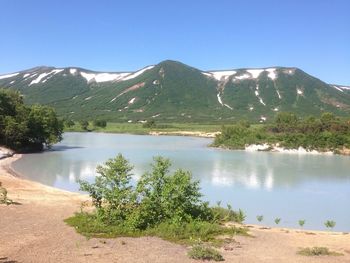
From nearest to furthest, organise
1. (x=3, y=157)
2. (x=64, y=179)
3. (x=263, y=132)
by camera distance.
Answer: (x=64, y=179) < (x=3, y=157) < (x=263, y=132)

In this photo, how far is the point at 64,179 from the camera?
40.3 m

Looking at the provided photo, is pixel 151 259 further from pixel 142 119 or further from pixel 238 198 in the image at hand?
pixel 142 119

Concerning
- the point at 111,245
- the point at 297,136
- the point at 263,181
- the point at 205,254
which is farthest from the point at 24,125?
the point at 205,254

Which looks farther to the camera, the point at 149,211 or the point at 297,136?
the point at 297,136

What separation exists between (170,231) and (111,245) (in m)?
2.61

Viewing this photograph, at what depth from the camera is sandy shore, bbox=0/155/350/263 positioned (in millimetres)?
14125

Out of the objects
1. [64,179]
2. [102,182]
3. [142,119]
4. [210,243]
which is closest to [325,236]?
[210,243]

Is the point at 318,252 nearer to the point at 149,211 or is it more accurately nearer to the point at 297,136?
the point at 149,211

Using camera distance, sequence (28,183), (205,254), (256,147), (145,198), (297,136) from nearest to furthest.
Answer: (205,254) < (145,198) < (28,183) < (297,136) < (256,147)

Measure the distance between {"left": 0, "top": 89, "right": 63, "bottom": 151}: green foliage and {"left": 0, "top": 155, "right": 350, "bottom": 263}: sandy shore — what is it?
139ft

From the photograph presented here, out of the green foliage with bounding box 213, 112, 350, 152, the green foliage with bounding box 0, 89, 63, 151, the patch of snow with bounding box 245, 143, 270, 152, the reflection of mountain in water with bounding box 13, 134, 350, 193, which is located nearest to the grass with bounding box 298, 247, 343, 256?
the reflection of mountain in water with bounding box 13, 134, 350, 193

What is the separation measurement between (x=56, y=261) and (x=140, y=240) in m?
3.82

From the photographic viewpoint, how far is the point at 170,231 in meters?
17.2

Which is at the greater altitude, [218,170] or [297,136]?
[297,136]
